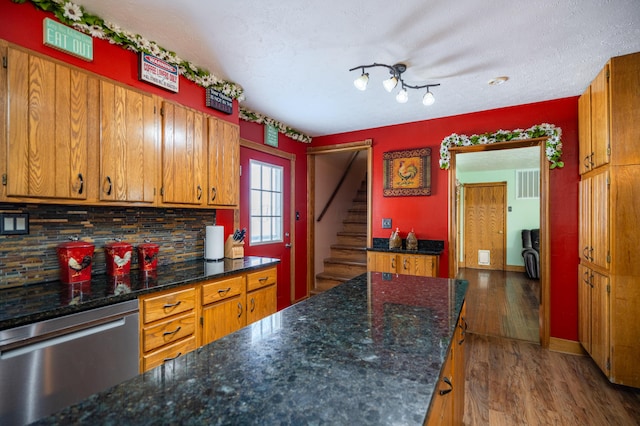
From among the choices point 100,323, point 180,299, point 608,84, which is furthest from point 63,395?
point 608,84

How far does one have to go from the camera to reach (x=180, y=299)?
6.40ft

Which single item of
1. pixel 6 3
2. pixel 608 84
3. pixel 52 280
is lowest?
pixel 52 280

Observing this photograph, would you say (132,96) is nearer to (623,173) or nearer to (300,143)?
(300,143)

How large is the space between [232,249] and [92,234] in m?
1.09

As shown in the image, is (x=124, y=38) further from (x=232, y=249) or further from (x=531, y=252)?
(x=531, y=252)

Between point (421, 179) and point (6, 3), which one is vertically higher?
point (6, 3)

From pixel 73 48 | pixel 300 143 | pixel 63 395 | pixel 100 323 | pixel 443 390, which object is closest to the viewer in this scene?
pixel 443 390

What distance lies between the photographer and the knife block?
2832 millimetres

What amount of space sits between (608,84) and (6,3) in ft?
12.8

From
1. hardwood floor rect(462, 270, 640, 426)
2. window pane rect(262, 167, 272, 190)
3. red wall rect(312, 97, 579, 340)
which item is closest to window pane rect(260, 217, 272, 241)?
window pane rect(262, 167, 272, 190)

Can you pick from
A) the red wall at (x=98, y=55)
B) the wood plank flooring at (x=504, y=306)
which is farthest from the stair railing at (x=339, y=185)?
the red wall at (x=98, y=55)

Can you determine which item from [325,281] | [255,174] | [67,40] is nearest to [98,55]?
[67,40]

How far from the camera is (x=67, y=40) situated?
5.78ft

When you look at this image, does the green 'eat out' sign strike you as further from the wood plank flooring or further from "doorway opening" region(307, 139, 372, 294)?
the wood plank flooring
